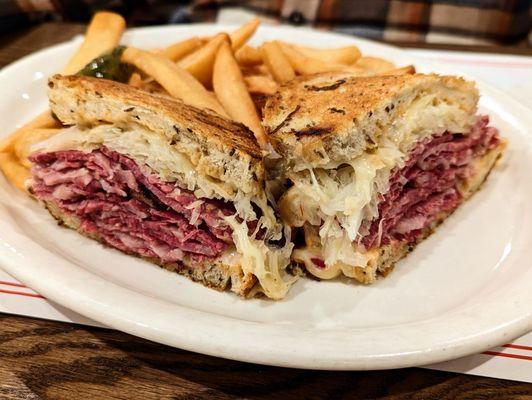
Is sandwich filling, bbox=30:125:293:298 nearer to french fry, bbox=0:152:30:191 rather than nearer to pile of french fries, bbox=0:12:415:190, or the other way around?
french fry, bbox=0:152:30:191

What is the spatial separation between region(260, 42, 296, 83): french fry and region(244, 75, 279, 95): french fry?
0.14ft

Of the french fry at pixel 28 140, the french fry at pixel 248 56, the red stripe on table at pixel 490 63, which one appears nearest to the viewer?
the french fry at pixel 28 140

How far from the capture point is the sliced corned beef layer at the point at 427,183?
1.95 metres

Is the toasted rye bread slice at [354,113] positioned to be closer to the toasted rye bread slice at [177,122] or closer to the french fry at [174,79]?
the toasted rye bread slice at [177,122]

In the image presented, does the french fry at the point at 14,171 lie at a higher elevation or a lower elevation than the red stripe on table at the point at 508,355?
higher

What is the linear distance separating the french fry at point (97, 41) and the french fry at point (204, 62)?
39 centimetres

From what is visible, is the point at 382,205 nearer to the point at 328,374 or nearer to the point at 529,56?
the point at 328,374

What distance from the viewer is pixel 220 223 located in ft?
5.98

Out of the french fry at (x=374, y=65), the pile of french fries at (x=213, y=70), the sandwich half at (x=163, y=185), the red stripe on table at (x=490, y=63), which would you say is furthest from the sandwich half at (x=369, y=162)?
the red stripe on table at (x=490, y=63)

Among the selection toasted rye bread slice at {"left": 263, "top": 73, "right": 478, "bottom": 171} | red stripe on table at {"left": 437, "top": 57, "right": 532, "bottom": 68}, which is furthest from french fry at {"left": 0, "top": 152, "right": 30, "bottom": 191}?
red stripe on table at {"left": 437, "top": 57, "right": 532, "bottom": 68}

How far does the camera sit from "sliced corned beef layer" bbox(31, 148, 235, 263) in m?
1.86

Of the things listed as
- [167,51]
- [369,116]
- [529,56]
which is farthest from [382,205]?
[529,56]

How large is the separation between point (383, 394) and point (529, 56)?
263 cm

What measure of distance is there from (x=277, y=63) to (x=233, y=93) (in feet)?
1.10
